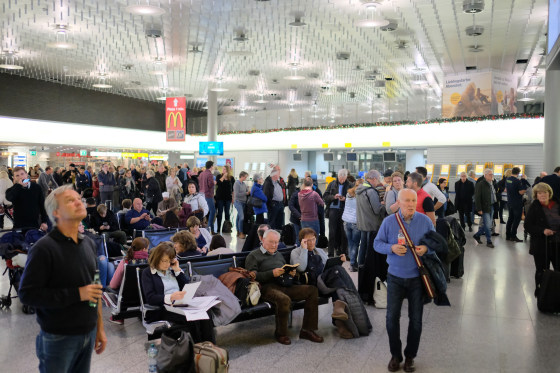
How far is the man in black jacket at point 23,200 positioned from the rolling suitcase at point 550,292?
743 centimetres

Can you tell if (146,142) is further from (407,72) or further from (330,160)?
(407,72)

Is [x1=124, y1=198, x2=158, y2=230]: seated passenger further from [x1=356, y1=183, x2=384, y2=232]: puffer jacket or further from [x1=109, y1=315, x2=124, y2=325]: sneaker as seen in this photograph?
[x1=356, y1=183, x2=384, y2=232]: puffer jacket

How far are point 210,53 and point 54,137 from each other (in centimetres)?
1095

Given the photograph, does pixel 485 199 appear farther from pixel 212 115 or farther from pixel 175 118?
pixel 212 115

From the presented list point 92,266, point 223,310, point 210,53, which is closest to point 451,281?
point 223,310

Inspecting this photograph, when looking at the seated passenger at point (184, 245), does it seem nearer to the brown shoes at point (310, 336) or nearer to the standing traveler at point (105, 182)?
the brown shoes at point (310, 336)

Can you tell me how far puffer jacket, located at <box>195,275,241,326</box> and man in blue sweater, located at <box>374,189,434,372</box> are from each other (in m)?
1.50

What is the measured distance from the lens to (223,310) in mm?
4824

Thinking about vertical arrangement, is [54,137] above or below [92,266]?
above

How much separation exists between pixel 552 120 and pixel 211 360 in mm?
9157

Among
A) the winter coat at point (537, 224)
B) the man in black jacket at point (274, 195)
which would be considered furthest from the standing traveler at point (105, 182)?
the winter coat at point (537, 224)

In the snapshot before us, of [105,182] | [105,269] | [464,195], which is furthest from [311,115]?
[105,269]

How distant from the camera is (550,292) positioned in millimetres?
6215

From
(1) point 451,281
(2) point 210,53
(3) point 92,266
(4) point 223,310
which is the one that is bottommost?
(1) point 451,281
